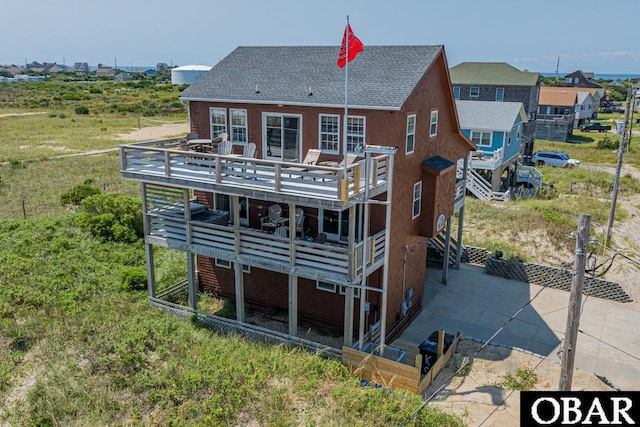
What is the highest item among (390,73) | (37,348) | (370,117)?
(390,73)

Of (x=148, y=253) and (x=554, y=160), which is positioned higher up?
(x=148, y=253)

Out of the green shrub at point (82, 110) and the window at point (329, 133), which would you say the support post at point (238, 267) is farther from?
the green shrub at point (82, 110)

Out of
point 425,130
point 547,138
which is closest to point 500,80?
point 547,138

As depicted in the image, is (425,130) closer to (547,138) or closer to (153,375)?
(153,375)

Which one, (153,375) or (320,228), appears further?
(320,228)

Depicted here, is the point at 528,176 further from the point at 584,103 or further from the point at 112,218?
the point at 584,103

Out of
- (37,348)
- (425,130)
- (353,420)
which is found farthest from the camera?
(425,130)

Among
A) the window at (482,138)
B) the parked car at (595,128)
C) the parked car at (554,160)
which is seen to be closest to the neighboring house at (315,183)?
the window at (482,138)

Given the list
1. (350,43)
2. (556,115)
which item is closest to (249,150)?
(350,43)
